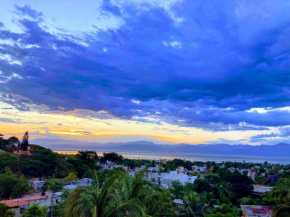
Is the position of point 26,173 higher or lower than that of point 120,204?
lower

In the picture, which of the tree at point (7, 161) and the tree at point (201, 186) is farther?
the tree at point (7, 161)

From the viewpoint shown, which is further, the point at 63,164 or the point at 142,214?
the point at 63,164

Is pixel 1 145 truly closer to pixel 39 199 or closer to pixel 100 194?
pixel 39 199

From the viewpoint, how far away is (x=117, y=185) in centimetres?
589

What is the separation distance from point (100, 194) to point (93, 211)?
31 cm

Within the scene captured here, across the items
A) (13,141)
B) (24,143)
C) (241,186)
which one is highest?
(13,141)

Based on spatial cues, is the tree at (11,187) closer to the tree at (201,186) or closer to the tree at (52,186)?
the tree at (52,186)

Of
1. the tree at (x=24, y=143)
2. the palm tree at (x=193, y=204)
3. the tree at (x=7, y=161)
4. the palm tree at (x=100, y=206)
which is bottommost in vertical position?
the palm tree at (x=193, y=204)

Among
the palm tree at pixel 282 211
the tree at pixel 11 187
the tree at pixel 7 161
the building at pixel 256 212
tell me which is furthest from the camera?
the tree at pixel 7 161

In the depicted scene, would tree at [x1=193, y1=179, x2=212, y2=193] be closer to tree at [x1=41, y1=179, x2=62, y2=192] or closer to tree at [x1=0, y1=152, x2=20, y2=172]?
tree at [x1=41, y1=179, x2=62, y2=192]

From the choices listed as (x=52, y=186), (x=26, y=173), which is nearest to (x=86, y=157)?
(x=26, y=173)

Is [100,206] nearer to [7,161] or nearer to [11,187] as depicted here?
[11,187]

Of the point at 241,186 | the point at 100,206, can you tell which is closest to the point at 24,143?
the point at 241,186

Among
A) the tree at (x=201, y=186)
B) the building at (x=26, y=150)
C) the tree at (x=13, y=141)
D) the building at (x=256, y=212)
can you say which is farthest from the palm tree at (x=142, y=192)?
the tree at (x=13, y=141)
